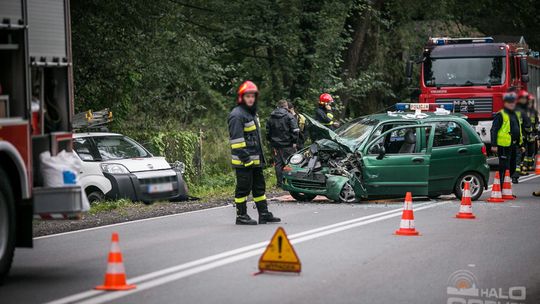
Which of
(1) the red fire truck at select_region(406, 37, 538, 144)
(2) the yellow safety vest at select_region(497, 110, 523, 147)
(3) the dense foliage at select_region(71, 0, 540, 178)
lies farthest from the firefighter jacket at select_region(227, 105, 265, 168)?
(1) the red fire truck at select_region(406, 37, 538, 144)

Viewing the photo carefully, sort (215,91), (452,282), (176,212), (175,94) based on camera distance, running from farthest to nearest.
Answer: (215,91) → (175,94) → (176,212) → (452,282)

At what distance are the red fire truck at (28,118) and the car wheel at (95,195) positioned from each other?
23.8 feet

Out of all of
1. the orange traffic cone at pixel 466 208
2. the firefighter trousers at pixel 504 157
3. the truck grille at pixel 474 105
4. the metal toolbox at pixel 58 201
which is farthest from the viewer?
the truck grille at pixel 474 105

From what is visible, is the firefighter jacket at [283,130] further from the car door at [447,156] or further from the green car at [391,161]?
the car door at [447,156]

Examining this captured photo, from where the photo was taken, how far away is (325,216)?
15938 mm

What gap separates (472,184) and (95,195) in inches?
269

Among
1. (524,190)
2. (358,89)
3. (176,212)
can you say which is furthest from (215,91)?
(176,212)

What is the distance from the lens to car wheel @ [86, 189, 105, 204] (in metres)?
18.1

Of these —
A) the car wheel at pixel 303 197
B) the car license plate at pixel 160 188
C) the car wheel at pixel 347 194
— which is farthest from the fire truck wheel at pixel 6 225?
the car wheel at pixel 303 197

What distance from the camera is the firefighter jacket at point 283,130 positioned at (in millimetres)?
21359

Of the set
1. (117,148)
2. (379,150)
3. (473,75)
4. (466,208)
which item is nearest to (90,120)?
(117,148)

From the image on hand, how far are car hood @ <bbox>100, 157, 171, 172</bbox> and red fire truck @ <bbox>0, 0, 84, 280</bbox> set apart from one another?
7.28 metres

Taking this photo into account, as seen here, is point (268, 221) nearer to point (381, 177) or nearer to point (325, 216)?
point (325, 216)

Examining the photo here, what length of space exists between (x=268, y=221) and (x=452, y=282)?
5093 millimetres
